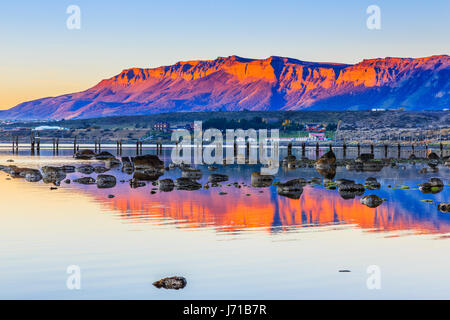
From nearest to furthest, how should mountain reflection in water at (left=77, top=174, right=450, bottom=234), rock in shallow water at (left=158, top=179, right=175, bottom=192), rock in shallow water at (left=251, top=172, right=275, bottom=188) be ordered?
mountain reflection in water at (left=77, top=174, right=450, bottom=234) < rock in shallow water at (left=158, top=179, right=175, bottom=192) < rock in shallow water at (left=251, top=172, right=275, bottom=188)

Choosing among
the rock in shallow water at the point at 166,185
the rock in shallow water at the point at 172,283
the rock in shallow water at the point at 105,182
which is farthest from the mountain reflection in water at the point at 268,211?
the rock in shallow water at the point at 172,283

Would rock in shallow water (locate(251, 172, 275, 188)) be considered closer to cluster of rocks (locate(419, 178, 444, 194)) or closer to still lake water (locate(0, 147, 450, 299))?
still lake water (locate(0, 147, 450, 299))

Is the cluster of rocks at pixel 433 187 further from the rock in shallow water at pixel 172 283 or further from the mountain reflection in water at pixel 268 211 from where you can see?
the rock in shallow water at pixel 172 283

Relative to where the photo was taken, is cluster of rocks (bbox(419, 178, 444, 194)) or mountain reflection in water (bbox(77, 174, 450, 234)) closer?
mountain reflection in water (bbox(77, 174, 450, 234))

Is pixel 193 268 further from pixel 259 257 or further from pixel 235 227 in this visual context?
pixel 235 227

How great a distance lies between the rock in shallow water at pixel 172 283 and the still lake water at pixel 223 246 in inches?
12.1

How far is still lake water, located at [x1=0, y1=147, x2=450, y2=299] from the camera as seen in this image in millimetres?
18109

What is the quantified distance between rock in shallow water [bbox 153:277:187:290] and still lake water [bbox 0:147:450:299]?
31 cm

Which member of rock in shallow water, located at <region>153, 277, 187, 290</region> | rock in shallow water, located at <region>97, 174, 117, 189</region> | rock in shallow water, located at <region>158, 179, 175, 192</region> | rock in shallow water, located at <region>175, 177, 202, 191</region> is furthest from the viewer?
rock in shallow water, located at <region>97, 174, 117, 189</region>

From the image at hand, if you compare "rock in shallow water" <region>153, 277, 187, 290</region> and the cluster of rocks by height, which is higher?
the cluster of rocks

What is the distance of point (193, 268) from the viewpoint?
20.4m

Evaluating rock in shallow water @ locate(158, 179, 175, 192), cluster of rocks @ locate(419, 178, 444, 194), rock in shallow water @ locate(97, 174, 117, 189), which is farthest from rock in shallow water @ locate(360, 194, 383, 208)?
rock in shallow water @ locate(97, 174, 117, 189)

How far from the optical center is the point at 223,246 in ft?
78.5
